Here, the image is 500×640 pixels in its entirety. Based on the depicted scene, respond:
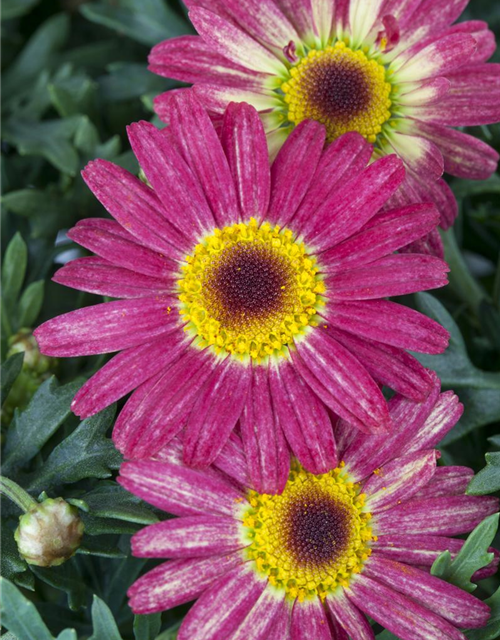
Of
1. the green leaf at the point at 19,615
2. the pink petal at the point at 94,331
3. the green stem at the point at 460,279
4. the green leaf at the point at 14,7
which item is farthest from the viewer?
the green leaf at the point at 14,7

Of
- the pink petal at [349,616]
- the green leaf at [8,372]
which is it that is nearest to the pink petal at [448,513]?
the pink petal at [349,616]

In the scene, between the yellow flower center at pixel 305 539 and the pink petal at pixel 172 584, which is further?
the yellow flower center at pixel 305 539

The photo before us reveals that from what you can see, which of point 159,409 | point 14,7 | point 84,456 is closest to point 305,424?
point 159,409

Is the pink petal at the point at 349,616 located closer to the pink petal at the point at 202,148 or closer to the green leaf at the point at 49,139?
the pink petal at the point at 202,148

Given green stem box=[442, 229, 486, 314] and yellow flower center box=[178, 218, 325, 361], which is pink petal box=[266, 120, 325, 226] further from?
green stem box=[442, 229, 486, 314]

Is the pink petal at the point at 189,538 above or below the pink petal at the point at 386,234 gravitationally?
below

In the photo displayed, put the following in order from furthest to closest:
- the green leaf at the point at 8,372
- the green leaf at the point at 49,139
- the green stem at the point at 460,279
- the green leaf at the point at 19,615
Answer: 1. the green leaf at the point at 49,139
2. the green stem at the point at 460,279
3. the green leaf at the point at 8,372
4. the green leaf at the point at 19,615

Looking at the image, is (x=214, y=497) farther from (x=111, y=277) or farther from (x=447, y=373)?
(x=447, y=373)

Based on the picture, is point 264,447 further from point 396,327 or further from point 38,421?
point 38,421
